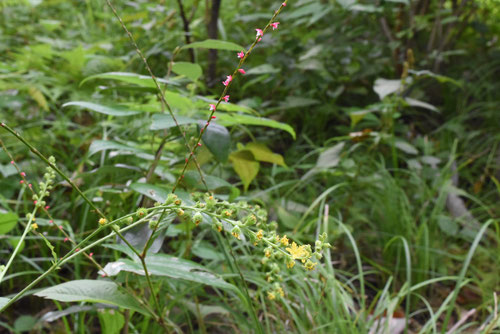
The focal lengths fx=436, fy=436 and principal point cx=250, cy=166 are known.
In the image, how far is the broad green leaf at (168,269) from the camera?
70 cm

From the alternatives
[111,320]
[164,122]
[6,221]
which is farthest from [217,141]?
[6,221]

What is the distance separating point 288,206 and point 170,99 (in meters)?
0.63

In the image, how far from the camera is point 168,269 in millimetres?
736

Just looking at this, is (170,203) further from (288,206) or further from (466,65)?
(466,65)

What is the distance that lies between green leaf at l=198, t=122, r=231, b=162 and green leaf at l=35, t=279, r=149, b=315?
28cm

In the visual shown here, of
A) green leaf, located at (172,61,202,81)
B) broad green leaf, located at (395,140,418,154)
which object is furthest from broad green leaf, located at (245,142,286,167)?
broad green leaf, located at (395,140,418,154)

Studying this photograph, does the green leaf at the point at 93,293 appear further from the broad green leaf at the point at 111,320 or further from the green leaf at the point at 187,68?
the green leaf at the point at 187,68

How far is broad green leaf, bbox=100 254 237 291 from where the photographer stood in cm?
70

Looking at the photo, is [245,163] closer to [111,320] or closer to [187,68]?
[187,68]

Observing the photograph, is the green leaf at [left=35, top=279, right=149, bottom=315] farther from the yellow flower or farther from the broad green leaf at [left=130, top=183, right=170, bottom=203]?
the yellow flower

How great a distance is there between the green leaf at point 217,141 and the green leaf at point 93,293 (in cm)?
28

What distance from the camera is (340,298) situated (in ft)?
3.26

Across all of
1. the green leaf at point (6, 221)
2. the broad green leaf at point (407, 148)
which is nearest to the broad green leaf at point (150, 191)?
the green leaf at point (6, 221)

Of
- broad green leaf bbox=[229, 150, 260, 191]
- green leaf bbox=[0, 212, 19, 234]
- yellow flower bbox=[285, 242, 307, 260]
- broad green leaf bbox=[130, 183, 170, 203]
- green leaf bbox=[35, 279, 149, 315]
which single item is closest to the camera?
yellow flower bbox=[285, 242, 307, 260]
